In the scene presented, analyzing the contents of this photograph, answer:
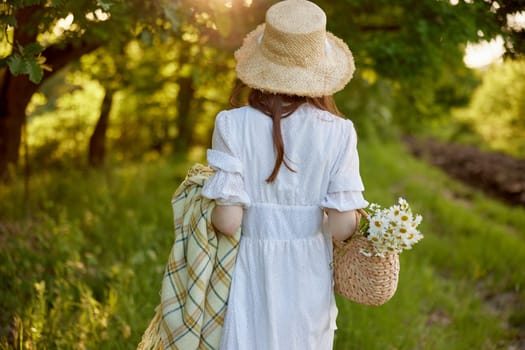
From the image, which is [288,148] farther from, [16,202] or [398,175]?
[398,175]

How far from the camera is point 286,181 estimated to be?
200 cm

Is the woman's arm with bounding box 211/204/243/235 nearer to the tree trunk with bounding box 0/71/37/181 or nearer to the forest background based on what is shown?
the forest background

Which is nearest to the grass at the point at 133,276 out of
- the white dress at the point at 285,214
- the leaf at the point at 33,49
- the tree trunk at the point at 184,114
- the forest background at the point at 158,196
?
the forest background at the point at 158,196

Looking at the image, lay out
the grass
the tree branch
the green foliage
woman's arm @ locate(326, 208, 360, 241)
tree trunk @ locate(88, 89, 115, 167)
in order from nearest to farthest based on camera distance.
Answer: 1. woman's arm @ locate(326, 208, 360, 241)
2. the grass
3. the tree branch
4. tree trunk @ locate(88, 89, 115, 167)
5. the green foliage

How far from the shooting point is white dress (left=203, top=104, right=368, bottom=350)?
1.96 m

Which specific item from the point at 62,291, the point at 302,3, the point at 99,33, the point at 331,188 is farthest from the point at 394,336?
the point at 99,33

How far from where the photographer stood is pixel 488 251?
5.53 meters

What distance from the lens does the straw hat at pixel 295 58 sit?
6.39 ft

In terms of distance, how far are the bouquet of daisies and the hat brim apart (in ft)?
1.57

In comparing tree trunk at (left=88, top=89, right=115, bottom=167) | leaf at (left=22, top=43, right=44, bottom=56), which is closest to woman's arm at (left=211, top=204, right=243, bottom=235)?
leaf at (left=22, top=43, right=44, bottom=56)

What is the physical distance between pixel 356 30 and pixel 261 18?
2.65 ft

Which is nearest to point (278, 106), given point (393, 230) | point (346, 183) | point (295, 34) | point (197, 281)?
point (295, 34)

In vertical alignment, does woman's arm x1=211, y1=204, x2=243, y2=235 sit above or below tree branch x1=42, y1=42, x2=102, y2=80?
below

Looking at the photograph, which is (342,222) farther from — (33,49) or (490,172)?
(490,172)
